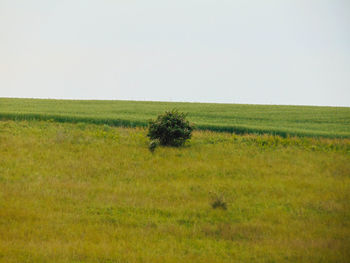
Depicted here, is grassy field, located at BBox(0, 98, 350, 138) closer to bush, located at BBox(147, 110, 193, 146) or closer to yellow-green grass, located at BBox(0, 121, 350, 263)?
yellow-green grass, located at BBox(0, 121, 350, 263)

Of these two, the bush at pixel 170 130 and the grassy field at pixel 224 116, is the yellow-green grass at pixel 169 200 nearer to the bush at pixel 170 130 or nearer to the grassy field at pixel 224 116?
the bush at pixel 170 130

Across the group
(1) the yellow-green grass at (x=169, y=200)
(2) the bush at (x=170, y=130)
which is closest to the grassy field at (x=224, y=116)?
(1) the yellow-green grass at (x=169, y=200)

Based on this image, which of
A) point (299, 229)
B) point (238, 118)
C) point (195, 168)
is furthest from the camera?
point (238, 118)

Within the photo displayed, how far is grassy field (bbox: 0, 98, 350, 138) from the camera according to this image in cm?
2869

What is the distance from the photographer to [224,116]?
34.4 m

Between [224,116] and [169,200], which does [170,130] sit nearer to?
[169,200]

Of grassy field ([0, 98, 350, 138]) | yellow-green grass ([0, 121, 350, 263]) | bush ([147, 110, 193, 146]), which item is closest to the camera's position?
yellow-green grass ([0, 121, 350, 263])

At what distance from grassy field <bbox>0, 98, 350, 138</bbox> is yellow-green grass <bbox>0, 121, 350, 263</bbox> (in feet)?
14.9

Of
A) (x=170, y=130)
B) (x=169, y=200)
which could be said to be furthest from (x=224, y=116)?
(x=169, y=200)

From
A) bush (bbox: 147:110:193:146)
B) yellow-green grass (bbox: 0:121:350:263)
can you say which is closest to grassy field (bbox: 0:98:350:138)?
yellow-green grass (bbox: 0:121:350:263)

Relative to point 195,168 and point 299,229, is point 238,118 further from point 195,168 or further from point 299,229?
point 299,229

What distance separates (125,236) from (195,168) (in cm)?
815

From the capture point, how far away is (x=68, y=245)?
925 cm

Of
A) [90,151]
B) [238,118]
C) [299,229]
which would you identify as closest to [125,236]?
[299,229]
